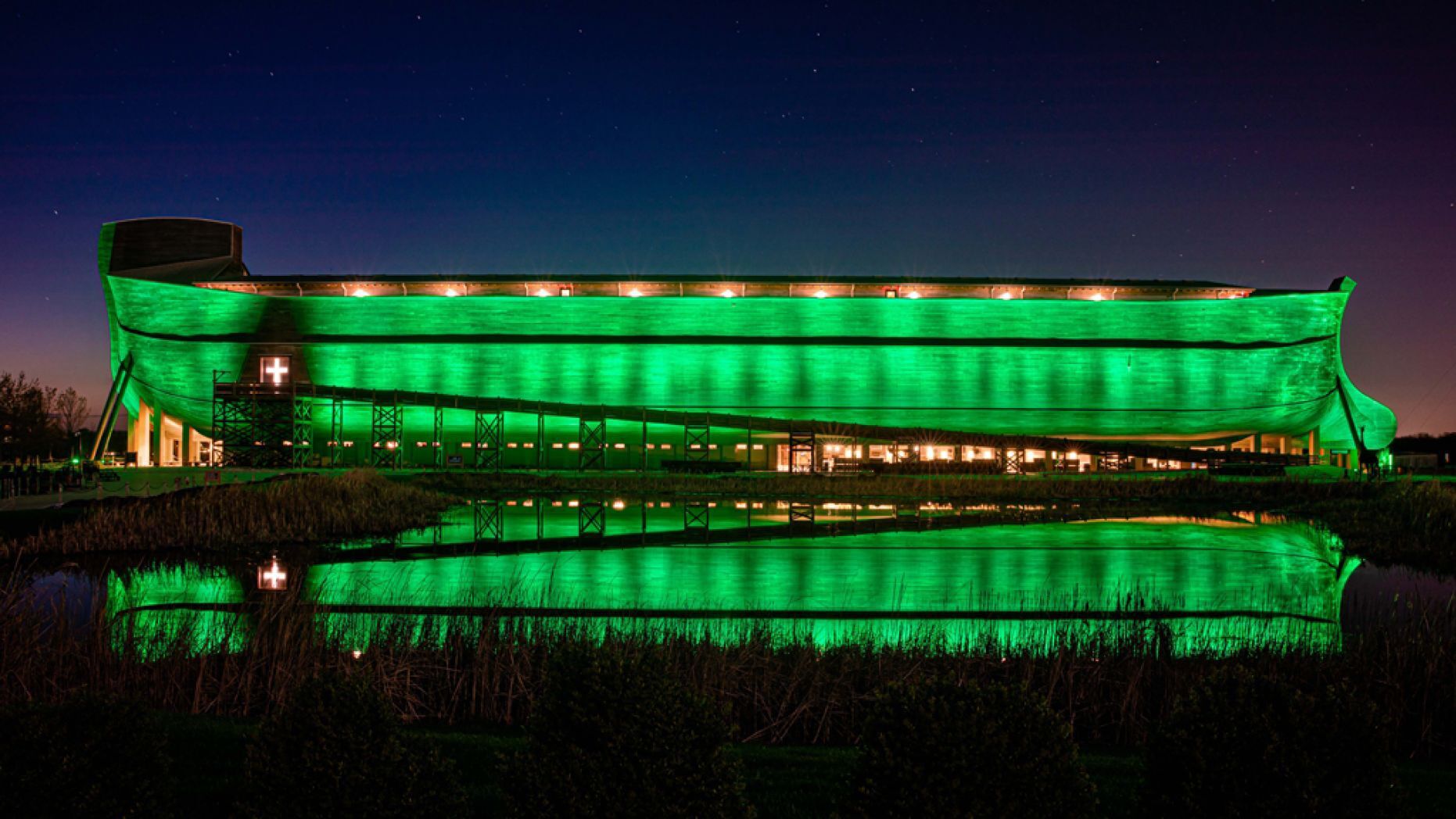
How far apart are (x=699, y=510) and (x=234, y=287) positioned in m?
40.6

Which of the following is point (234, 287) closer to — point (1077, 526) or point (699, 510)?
point (699, 510)

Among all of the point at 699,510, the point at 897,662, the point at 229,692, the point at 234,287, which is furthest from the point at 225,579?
the point at 234,287

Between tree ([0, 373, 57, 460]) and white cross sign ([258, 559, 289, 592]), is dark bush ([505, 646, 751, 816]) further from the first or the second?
tree ([0, 373, 57, 460])

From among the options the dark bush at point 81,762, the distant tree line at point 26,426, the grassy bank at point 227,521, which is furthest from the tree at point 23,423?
the dark bush at point 81,762

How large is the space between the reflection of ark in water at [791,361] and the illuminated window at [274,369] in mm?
541

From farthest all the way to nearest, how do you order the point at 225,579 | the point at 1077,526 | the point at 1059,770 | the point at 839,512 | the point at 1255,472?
the point at 1255,472 < the point at 839,512 < the point at 1077,526 < the point at 225,579 < the point at 1059,770

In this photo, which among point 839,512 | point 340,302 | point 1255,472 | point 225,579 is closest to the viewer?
point 225,579

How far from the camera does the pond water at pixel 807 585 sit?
9727 millimetres

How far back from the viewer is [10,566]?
1619 centimetres

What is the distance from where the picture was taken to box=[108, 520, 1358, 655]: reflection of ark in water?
31.2ft

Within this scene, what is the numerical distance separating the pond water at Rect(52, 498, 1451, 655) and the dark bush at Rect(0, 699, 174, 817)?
4421mm

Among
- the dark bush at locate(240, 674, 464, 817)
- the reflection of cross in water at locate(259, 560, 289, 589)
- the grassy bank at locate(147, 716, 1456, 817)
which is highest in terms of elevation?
the dark bush at locate(240, 674, 464, 817)

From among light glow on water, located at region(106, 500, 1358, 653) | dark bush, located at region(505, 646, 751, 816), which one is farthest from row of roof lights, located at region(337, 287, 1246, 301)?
dark bush, located at region(505, 646, 751, 816)

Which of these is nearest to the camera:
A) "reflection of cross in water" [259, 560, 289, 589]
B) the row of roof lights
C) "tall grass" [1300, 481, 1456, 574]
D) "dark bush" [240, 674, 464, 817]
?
"dark bush" [240, 674, 464, 817]
